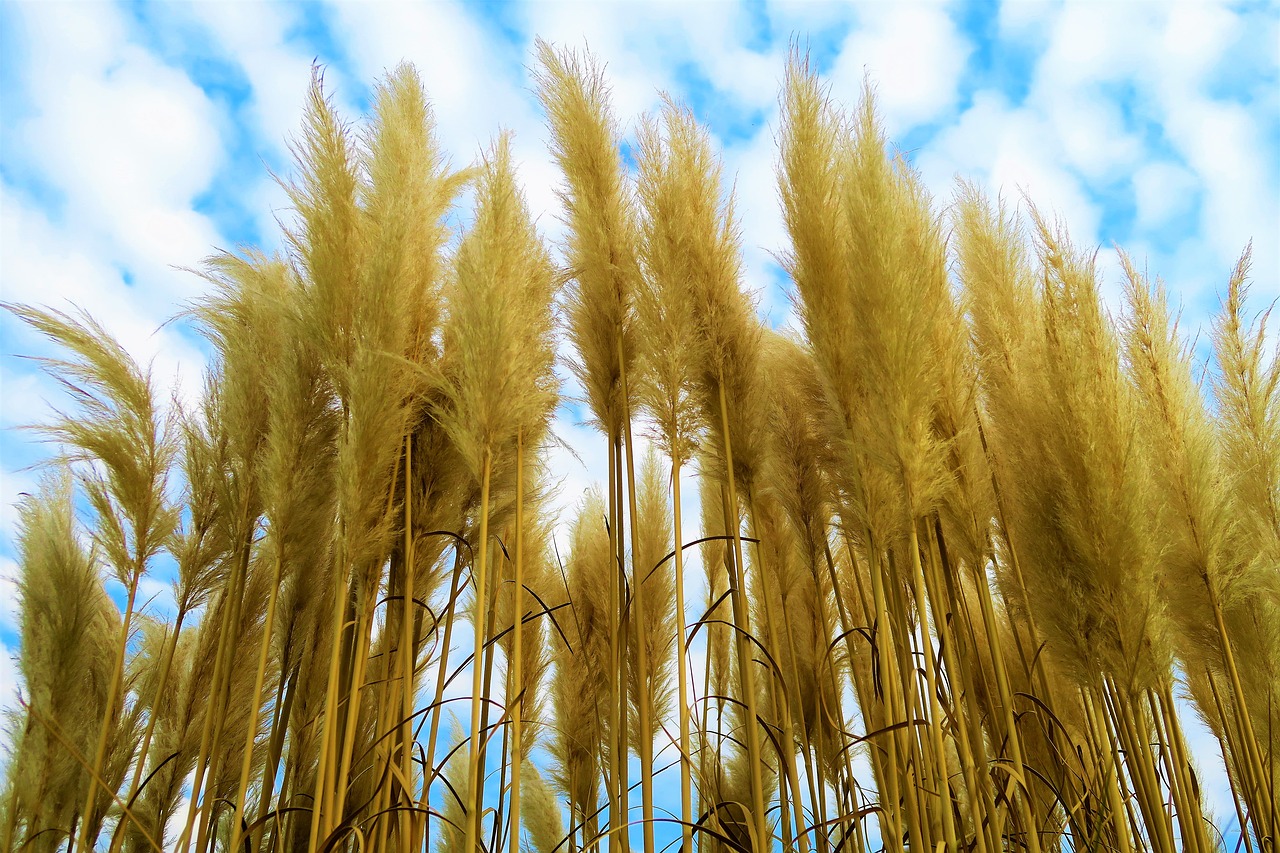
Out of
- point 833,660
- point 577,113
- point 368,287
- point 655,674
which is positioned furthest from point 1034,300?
point 368,287

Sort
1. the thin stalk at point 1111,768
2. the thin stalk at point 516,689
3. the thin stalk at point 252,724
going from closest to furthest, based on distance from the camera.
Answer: the thin stalk at point 516,689 < the thin stalk at point 252,724 < the thin stalk at point 1111,768

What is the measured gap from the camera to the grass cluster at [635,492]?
1.95 meters

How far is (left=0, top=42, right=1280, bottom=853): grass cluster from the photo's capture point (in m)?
1.95

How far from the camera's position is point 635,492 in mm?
2393

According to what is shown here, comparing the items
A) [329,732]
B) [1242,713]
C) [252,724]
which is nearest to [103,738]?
[252,724]

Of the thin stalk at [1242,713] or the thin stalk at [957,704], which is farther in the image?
the thin stalk at [1242,713]

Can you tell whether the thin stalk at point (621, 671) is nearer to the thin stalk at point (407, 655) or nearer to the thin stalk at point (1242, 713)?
the thin stalk at point (407, 655)

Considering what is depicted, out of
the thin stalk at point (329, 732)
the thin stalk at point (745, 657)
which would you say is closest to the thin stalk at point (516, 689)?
the thin stalk at point (329, 732)

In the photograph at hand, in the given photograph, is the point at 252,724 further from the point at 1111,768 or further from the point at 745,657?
the point at 1111,768

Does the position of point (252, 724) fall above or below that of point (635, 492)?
below

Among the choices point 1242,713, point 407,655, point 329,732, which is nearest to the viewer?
point 329,732

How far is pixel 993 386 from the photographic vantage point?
2.55 m

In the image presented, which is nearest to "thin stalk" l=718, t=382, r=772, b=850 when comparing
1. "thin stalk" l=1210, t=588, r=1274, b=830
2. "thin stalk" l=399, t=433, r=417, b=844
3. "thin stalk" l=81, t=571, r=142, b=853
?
"thin stalk" l=399, t=433, r=417, b=844

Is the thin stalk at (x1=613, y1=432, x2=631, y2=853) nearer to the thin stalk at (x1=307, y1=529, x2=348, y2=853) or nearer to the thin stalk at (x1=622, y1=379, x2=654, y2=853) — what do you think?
the thin stalk at (x1=622, y1=379, x2=654, y2=853)
